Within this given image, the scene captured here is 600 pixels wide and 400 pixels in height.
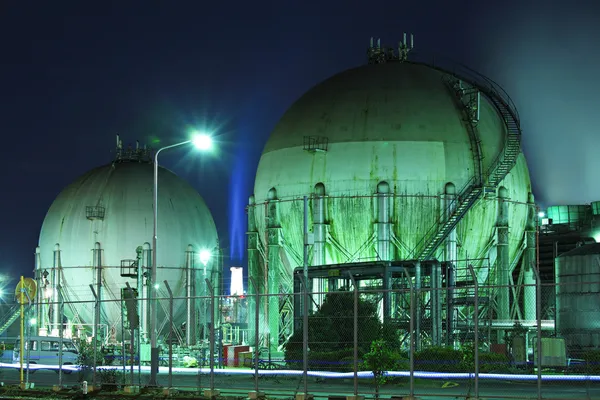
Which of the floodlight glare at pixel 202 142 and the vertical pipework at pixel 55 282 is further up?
Answer: the floodlight glare at pixel 202 142

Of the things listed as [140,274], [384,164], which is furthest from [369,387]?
[140,274]

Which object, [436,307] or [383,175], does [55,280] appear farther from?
[436,307]

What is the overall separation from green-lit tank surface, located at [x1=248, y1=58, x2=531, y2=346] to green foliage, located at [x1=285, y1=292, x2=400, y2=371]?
5.27 m

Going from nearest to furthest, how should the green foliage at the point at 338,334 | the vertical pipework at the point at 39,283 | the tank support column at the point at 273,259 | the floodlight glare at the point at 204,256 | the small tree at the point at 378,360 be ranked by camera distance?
the small tree at the point at 378,360, the green foliage at the point at 338,334, the tank support column at the point at 273,259, the vertical pipework at the point at 39,283, the floodlight glare at the point at 204,256

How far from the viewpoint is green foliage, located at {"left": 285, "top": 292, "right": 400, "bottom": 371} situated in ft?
131

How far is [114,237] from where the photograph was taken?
63.8m

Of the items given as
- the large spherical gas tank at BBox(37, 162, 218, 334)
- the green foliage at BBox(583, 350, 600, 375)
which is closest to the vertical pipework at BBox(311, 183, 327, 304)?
the large spherical gas tank at BBox(37, 162, 218, 334)

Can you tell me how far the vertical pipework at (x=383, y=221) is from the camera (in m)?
50.2

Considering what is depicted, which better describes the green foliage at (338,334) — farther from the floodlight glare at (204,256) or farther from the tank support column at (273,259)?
the floodlight glare at (204,256)

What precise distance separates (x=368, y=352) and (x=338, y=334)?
9704 mm

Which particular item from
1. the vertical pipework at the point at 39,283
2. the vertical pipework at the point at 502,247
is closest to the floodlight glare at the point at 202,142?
the vertical pipework at the point at 502,247

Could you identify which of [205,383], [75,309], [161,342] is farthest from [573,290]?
[75,309]

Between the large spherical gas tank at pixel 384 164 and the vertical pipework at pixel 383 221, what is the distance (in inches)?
8.1

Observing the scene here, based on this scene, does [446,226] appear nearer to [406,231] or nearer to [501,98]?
[406,231]
